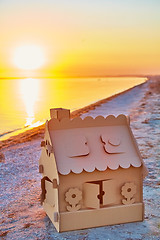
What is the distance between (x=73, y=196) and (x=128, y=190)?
0.76m

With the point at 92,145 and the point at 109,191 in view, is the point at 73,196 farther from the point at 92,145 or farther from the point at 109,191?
the point at 92,145

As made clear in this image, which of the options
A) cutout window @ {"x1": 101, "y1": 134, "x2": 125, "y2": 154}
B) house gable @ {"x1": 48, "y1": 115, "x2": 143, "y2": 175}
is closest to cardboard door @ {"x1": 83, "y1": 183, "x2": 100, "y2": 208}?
house gable @ {"x1": 48, "y1": 115, "x2": 143, "y2": 175}

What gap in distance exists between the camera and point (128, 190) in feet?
13.7

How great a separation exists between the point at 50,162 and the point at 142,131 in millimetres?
6663

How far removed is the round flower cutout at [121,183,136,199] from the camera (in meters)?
4.12

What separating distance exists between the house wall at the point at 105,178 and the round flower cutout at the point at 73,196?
0.05m

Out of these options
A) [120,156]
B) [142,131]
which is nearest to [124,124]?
[120,156]

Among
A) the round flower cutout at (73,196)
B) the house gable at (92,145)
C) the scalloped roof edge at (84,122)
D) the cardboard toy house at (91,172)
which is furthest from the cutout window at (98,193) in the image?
the scalloped roof edge at (84,122)

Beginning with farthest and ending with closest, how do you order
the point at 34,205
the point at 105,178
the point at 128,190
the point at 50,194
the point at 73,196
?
the point at 34,205 < the point at 50,194 < the point at 128,190 < the point at 105,178 < the point at 73,196

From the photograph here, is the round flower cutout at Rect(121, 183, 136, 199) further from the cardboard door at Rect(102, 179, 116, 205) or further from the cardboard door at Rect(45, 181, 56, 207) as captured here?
the cardboard door at Rect(45, 181, 56, 207)

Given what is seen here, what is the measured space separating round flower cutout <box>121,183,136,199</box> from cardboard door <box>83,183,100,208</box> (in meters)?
0.37

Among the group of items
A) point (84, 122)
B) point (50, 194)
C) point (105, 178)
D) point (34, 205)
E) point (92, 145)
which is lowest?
point (34, 205)

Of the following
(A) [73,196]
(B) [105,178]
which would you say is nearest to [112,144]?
(B) [105,178]

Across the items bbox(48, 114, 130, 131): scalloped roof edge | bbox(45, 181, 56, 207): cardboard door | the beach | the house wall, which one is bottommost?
the beach
